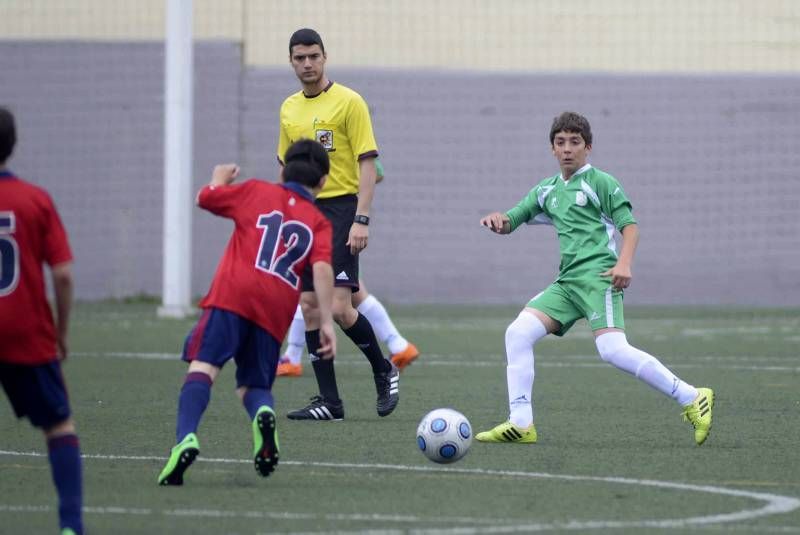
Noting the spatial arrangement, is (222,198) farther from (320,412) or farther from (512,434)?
(320,412)

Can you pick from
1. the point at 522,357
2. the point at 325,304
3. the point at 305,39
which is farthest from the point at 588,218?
the point at 325,304

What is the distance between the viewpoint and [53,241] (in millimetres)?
4852

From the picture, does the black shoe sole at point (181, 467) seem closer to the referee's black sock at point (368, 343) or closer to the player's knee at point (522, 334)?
the player's knee at point (522, 334)

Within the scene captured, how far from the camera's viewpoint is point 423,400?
9.56 meters

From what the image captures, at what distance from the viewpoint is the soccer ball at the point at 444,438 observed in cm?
669

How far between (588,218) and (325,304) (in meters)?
2.24

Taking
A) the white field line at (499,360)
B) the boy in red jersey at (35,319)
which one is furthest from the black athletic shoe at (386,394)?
the boy in red jersey at (35,319)

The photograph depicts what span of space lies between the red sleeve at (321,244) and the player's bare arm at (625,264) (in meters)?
1.81

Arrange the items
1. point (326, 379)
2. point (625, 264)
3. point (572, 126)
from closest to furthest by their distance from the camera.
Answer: point (625, 264) < point (572, 126) < point (326, 379)

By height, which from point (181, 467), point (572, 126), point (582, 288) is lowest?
point (181, 467)

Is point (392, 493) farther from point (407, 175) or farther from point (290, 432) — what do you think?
point (407, 175)

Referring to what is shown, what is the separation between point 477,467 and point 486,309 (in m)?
12.9

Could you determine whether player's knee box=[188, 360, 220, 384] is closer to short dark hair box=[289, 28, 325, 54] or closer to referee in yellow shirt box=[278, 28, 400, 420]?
referee in yellow shirt box=[278, 28, 400, 420]

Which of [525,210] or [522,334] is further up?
[525,210]
